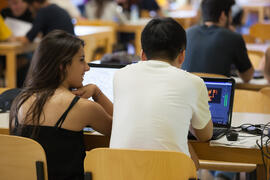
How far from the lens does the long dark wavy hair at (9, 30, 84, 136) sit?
2.16 metres

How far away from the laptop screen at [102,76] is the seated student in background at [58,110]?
27 cm

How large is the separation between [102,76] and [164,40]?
2.13 ft

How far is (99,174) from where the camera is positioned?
1842 millimetres

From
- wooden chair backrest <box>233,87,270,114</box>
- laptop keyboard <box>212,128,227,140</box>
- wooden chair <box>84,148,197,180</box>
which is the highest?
wooden chair <box>84,148,197,180</box>

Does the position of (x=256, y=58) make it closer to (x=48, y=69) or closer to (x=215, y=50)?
(x=215, y=50)

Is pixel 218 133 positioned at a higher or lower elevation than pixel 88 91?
lower

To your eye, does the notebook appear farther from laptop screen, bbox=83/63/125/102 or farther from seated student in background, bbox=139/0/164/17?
seated student in background, bbox=139/0/164/17

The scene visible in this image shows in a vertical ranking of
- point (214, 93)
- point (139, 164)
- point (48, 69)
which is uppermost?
point (48, 69)

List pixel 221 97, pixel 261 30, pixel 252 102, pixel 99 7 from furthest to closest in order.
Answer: pixel 99 7 < pixel 261 30 < pixel 252 102 < pixel 221 97

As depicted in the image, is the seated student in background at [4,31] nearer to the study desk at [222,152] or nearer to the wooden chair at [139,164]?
the study desk at [222,152]

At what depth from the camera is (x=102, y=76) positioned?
254 cm

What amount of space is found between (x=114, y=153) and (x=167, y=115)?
0.80 feet

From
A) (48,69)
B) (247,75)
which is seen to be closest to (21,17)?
(247,75)

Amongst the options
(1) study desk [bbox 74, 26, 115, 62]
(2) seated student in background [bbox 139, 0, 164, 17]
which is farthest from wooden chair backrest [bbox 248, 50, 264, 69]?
(2) seated student in background [bbox 139, 0, 164, 17]
